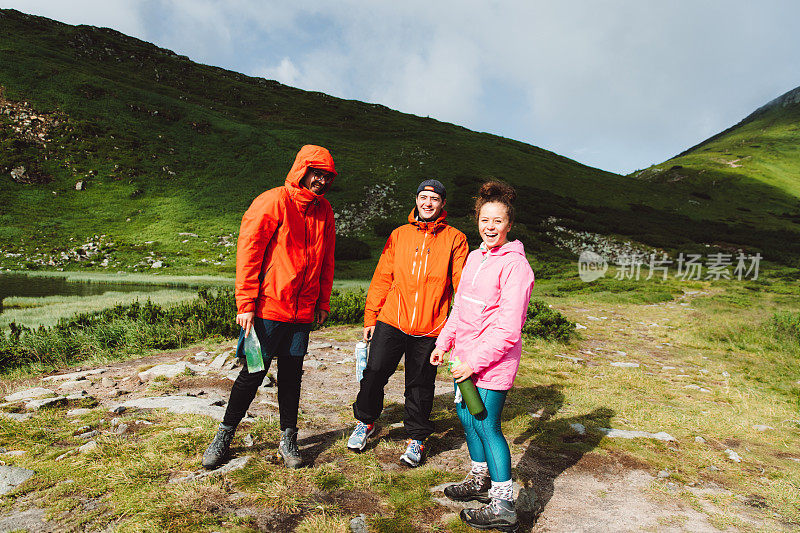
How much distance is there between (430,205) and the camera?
422 cm

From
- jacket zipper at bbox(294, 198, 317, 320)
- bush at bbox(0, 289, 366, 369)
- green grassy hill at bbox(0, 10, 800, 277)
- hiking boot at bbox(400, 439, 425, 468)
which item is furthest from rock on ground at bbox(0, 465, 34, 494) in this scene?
green grassy hill at bbox(0, 10, 800, 277)

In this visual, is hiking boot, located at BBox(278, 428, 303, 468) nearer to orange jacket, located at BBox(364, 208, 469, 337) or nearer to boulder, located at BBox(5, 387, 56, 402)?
orange jacket, located at BBox(364, 208, 469, 337)

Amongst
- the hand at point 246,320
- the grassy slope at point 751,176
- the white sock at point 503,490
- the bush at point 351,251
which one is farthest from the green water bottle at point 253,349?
the grassy slope at point 751,176

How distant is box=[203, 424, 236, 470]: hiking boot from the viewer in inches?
142

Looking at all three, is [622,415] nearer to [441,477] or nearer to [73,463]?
[441,477]

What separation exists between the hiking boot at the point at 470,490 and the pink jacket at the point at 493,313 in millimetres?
958

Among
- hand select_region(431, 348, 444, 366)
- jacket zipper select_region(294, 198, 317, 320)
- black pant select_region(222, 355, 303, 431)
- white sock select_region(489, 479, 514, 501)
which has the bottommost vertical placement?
white sock select_region(489, 479, 514, 501)

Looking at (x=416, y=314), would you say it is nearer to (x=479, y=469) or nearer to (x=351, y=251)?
(x=479, y=469)

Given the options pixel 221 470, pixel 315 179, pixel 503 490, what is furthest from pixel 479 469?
pixel 315 179

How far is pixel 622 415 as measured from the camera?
5.81 metres

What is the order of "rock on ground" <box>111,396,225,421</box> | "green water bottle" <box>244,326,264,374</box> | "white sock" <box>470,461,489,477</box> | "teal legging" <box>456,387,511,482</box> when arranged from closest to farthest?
"teal legging" <box>456,387,511,482</box> < "white sock" <box>470,461,489,477</box> < "green water bottle" <box>244,326,264,374</box> < "rock on ground" <box>111,396,225,421</box>

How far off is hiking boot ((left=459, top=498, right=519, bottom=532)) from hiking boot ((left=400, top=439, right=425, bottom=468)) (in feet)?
3.44

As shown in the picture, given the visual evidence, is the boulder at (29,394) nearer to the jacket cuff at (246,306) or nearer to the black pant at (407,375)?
the jacket cuff at (246,306)

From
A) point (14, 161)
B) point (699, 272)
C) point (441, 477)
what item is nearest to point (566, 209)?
point (699, 272)
